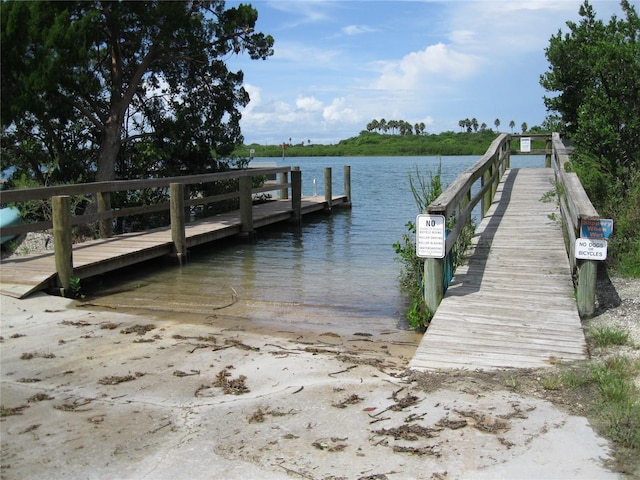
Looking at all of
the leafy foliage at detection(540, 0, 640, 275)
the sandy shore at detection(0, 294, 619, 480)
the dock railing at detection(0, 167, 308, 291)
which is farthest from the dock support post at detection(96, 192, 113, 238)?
the leafy foliage at detection(540, 0, 640, 275)

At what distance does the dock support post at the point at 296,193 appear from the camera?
17.5 metres

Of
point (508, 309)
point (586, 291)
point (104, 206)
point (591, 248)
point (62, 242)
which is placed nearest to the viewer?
point (591, 248)

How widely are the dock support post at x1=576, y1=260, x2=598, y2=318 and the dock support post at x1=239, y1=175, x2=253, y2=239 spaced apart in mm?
9440

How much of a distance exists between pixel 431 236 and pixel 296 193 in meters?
11.5

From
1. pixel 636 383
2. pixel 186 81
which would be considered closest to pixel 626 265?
pixel 636 383

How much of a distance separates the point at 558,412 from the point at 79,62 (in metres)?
11.1

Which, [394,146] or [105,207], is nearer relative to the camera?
[105,207]

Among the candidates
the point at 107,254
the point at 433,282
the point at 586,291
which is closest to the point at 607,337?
the point at 586,291

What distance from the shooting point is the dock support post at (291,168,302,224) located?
1752cm

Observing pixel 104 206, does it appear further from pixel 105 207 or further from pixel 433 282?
pixel 433 282

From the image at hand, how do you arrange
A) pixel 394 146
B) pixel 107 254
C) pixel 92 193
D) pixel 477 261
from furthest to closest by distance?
pixel 394 146
pixel 92 193
pixel 107 254
pixel 477 261

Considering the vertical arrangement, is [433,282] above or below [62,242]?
below

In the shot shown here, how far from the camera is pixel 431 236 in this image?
6.41m

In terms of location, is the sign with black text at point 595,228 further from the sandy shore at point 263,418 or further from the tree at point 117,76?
the tree at point 117,76
